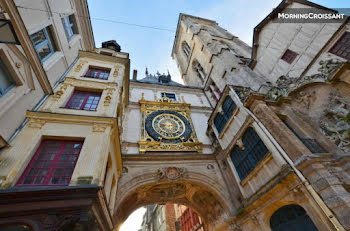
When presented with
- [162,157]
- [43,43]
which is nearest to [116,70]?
[43,43]

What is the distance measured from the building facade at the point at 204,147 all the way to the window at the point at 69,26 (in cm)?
14

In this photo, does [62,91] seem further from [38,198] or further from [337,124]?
[337,124]

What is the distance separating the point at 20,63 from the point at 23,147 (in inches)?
129

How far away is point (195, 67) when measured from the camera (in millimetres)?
22297

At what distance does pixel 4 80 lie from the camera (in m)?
5.34

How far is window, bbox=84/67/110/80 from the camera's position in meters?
9.99

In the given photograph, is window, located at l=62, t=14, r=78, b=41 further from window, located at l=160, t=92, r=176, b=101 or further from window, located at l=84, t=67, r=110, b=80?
window, located at l=160, t=92, r=176, b=101

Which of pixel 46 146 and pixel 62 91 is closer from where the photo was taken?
pixel 46 146

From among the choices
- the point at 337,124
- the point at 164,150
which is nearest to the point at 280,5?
the point at 337,124

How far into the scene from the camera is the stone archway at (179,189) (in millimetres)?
8352

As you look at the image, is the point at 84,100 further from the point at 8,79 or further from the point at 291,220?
the point at 291,220

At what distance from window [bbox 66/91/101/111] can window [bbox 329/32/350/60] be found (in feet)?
39.8

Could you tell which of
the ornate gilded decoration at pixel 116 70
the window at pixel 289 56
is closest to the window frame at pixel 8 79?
the ornate gilded decoration at pixel 116 70

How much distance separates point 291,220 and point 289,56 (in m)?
9.24
